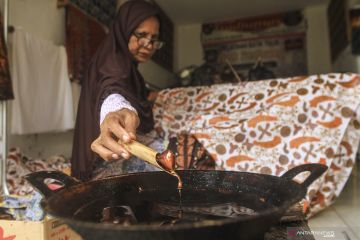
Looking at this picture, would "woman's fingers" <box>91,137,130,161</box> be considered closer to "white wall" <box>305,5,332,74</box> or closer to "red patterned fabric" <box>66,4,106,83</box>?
"red patterned fabric" <box>66,4,106,83</box>

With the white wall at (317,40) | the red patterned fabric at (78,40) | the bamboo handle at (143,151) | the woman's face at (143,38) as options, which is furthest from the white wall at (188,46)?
the bamboo handle at (143,151)

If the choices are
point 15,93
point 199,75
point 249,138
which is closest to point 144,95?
point 249,138

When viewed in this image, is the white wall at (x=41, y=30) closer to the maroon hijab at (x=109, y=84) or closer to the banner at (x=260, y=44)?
the maroon hijab at (x=109, y=84)

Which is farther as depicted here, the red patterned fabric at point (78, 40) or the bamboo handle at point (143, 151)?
the red patterned fabric at point (78, 40)

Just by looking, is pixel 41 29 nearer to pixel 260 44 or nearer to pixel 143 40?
pixel 143 40

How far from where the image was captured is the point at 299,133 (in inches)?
59.8

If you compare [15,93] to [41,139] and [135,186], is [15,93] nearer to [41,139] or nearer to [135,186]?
[41,139]

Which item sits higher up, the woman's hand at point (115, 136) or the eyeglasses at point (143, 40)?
the eyeglasses at point (143, 40)

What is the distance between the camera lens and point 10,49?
1.69 m

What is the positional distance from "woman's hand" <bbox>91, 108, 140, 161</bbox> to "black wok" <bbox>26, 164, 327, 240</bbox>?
7 cm

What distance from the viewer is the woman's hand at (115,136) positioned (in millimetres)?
713

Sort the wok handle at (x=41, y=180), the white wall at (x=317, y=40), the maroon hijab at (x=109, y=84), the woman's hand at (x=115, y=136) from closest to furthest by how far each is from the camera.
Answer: the wok handle at (x=41, y=180) → the woman's hand at (x=115, y=136) → the maroon hijab at (x=109, y=84) → the white wall at (x=317, y=40)

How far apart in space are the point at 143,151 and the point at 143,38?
0.82 meters

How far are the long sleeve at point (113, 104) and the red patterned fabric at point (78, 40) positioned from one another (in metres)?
1.20
